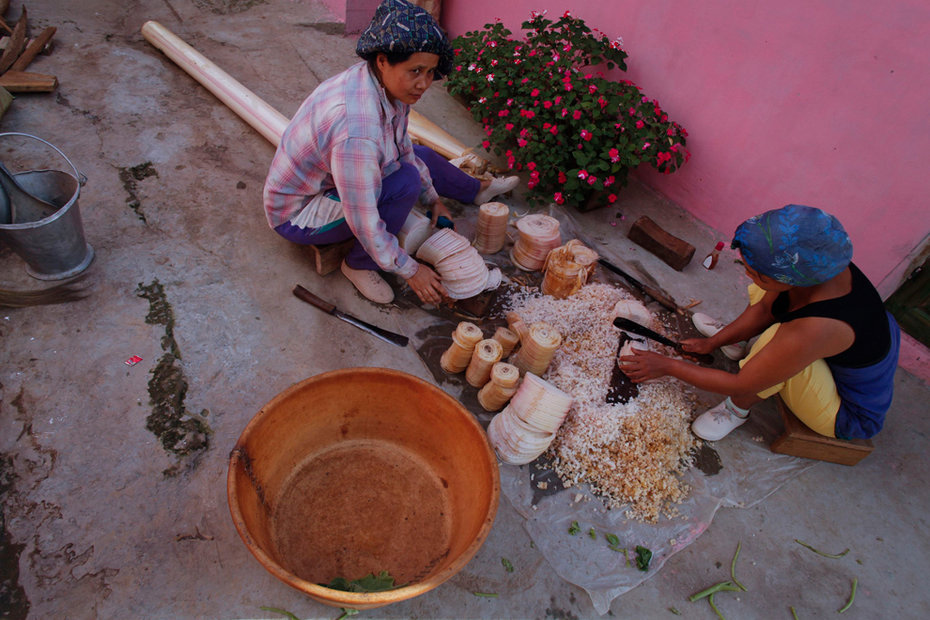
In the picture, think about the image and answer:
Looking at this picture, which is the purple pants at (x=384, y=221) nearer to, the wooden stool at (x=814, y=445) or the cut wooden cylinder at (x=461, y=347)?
the cut wooden cylinder at (x=461, y=347)

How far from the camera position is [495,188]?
346 centimetres

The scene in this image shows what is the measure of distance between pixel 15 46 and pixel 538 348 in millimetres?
4530

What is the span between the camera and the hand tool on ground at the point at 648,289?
3.00 m

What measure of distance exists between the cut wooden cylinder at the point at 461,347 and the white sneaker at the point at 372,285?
0.50 meters

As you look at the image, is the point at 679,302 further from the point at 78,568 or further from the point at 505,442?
the point at 78,568

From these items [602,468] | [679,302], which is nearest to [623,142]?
[679,302]

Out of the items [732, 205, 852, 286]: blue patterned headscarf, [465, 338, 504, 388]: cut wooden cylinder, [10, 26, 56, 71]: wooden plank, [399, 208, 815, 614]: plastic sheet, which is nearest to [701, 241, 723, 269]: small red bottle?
[399, 208, 815, 614]: plastic sheet

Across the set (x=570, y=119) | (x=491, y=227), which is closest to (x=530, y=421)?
(x=491, y=227)

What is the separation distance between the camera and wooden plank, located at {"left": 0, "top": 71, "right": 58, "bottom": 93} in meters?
3.49

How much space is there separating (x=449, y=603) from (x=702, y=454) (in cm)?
135

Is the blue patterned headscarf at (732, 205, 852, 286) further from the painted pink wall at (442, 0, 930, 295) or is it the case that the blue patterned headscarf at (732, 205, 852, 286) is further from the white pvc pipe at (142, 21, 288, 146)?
the white pvc pipe at (142, 21, 288, 146)

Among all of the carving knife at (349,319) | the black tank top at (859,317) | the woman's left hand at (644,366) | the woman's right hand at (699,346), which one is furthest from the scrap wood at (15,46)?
the black tank top at (859,317)

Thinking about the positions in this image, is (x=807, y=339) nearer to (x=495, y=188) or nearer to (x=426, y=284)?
(x=426, y=284)

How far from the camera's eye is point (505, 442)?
6.98ft
